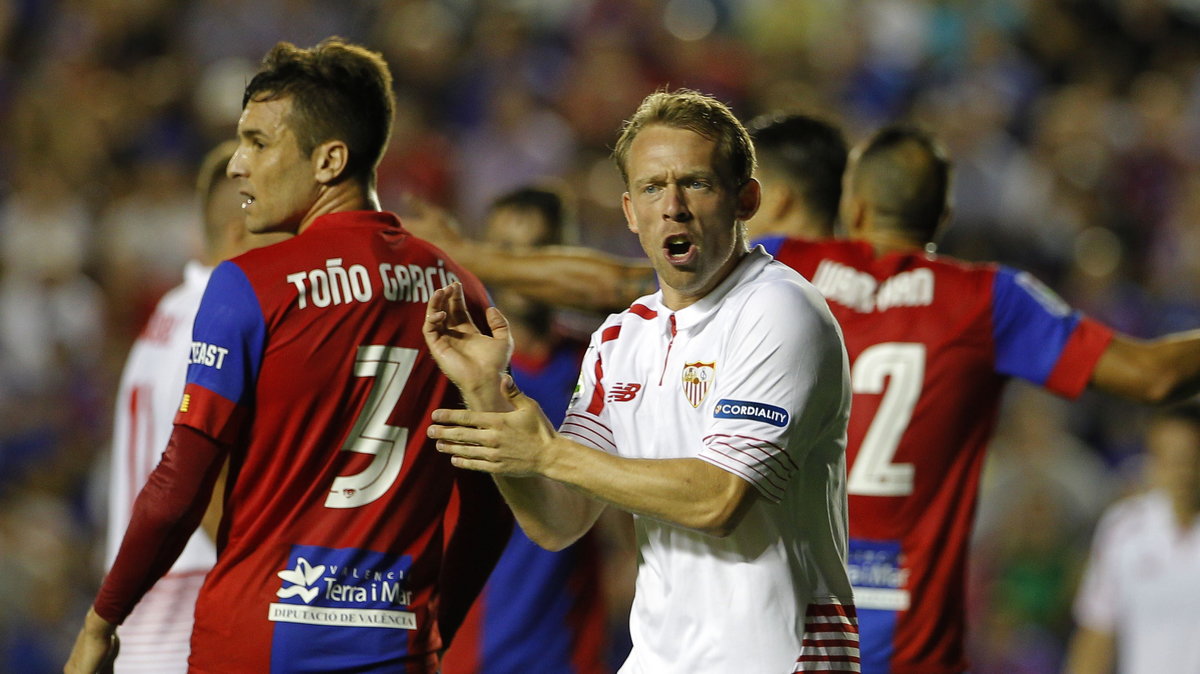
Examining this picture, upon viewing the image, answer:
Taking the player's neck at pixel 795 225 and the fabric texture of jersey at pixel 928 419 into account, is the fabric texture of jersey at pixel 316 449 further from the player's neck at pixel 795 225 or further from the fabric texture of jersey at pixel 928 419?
the player's neck at pixel 795 225

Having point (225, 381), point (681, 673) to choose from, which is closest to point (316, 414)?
point (225, 381)

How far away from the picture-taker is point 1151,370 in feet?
15.6

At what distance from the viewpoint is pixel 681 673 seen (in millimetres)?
3324

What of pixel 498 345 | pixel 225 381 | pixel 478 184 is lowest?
pixel 478 184

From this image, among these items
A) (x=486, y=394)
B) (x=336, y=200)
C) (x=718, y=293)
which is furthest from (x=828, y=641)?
(x=336, y=200)

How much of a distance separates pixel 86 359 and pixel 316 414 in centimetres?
791

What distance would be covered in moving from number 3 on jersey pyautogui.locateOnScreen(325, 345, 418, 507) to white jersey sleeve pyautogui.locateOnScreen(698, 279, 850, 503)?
0.97m

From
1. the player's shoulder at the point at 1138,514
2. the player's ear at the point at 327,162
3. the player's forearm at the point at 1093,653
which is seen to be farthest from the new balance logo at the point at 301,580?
the player's shoulder at the point at 1138,514

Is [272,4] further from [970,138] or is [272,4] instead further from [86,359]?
[970,138]

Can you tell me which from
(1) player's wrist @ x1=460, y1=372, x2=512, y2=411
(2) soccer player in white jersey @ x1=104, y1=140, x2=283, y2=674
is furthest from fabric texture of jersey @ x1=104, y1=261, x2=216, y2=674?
(1) player's wrist @ x1=460, y1=372, x2=512, y2=411

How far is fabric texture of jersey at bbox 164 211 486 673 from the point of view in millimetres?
3709

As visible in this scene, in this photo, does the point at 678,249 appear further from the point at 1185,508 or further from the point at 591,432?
the point at 1185,508

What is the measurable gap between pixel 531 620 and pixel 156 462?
151cm

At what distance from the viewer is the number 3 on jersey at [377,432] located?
3.82 m
